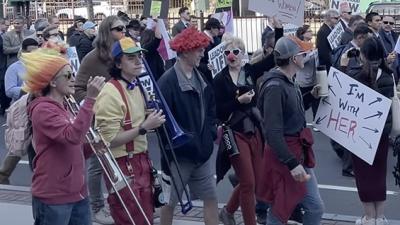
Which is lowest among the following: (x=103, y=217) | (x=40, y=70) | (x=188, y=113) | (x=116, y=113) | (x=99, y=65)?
(x=103, y=217)

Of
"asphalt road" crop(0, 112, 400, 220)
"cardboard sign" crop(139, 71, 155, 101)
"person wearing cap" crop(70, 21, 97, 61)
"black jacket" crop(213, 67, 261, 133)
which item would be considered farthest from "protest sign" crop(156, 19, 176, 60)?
"cardboard sign" crop(139, 71, 155, 101)

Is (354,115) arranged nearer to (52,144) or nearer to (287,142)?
(287,142)

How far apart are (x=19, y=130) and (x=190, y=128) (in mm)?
1222

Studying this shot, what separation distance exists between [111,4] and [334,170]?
24965 mm

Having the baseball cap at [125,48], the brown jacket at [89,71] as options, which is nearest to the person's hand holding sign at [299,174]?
the baseball cap at [125,48]

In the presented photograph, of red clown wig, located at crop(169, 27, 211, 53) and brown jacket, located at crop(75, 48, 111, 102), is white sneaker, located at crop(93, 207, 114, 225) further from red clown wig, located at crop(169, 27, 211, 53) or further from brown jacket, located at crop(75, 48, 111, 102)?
red clown wig, located at crop(169, 27, 211, 53)

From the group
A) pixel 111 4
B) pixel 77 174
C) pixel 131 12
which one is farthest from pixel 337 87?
pixel 111 4

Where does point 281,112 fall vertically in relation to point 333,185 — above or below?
above

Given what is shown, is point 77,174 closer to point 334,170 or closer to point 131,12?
point 334,170

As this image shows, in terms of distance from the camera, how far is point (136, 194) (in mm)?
5473

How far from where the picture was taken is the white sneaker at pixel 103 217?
7.23 m

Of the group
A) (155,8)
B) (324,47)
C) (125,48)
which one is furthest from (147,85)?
(324,47)

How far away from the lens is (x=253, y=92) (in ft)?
22.3

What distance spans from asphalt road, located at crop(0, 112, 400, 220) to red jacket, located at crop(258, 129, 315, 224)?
1996 mm
